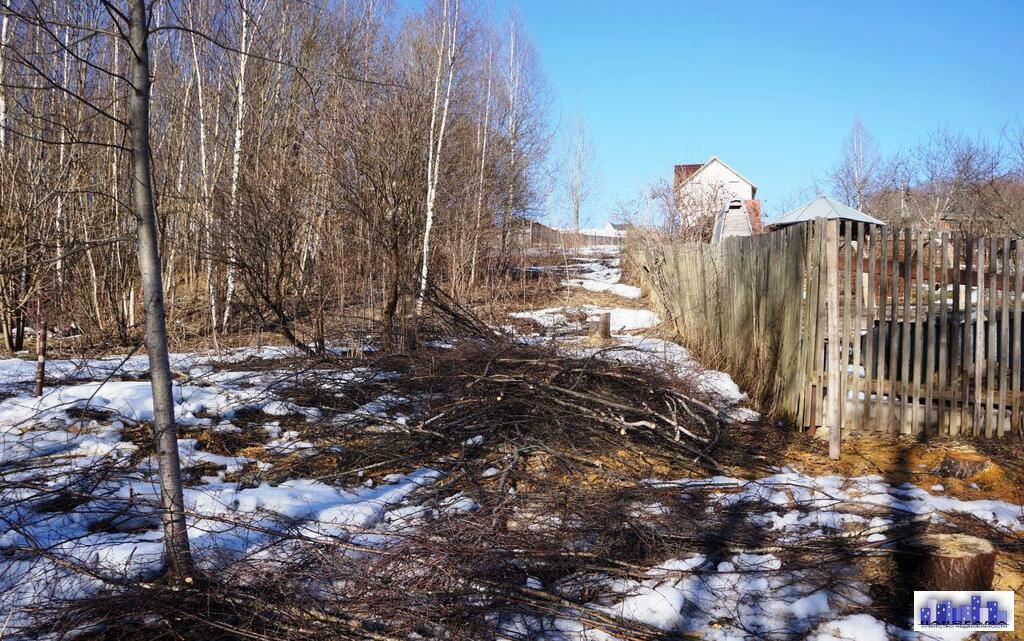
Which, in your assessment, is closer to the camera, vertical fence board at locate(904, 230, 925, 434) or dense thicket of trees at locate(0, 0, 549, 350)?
vertical fence board at locate(904, 230, 925, 434)

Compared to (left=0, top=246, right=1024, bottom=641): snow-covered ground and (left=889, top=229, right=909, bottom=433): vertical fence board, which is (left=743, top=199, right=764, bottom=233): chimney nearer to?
(left=889, top=229, right=909, bottom=433): vertical fence board

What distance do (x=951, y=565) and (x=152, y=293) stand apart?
12.4ft

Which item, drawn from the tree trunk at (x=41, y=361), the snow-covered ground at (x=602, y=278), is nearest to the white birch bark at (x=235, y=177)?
the tree trunk at (x=41, y=361)

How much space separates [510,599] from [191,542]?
1638 millimetres

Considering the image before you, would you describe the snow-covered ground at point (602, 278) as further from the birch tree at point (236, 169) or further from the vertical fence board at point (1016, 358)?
the vertical fence board at point (1016, 358)

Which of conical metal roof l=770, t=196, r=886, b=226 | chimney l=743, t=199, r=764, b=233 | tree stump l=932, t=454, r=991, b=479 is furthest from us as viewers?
chimney l=743, t=199, r=764, b=233

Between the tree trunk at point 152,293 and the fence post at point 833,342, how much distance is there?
15.8ft

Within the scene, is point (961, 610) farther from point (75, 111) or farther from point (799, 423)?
point (75, 111)

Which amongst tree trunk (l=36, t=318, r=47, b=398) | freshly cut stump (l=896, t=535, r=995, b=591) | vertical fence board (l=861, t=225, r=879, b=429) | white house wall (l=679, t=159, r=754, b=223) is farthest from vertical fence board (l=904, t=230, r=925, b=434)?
white house wall (l=679, t=159, r=754, b=223)
